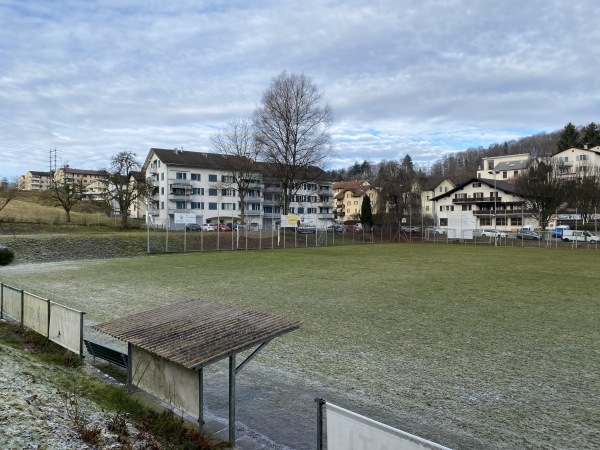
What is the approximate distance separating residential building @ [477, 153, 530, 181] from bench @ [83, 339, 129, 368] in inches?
3406

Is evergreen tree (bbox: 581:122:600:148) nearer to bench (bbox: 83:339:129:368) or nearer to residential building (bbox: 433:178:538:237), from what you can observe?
residential building (bbox: 433:178:538:237)

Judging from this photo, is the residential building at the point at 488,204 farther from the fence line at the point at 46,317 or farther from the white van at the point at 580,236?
the fence line at the point at 46,317

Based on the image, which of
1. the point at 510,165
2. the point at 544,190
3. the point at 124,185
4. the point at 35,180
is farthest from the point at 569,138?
the point at 35,180

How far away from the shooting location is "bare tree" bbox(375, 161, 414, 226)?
2282 inches

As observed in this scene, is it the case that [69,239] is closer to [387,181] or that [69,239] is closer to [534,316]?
[534,316]

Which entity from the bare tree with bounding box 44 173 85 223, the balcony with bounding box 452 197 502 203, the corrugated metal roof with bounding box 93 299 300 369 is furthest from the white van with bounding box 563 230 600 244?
the bare tree with bounding box 44 173 85 223

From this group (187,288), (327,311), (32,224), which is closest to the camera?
(327,311)

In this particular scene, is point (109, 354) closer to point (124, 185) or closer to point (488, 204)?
point (124, 185)

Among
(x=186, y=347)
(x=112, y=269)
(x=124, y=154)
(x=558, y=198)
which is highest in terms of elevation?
(x=124, y=154)

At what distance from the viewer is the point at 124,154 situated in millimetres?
51406

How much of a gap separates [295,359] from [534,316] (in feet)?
23.5

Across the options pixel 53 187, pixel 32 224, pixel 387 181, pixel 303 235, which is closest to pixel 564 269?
pixel 303 235

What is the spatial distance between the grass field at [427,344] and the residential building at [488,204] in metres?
50.1

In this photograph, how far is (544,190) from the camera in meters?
51.9
